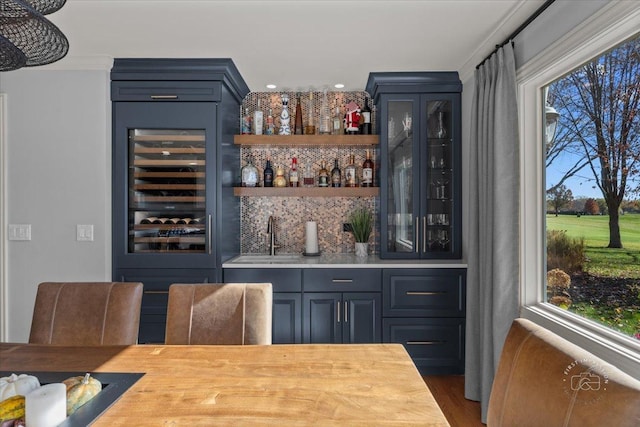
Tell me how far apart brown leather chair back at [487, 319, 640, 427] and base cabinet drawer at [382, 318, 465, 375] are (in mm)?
1995

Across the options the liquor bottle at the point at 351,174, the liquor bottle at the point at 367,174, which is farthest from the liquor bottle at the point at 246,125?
the liquor bottle at the point at 367,174

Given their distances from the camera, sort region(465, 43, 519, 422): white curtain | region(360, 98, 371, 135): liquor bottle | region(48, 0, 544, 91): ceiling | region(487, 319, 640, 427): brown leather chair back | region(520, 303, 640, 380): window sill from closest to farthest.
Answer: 1. region(487, 319, 640, 427): brown leather chair back
2. region(520, 303, 640, 380): window sill
3. region(48, 0, 544, 91): ceiling
4. region(465, 43, 519, 422): white curtain
5. region(360, 98, 371, 135): liquor bottle

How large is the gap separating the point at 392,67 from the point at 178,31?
159 cm

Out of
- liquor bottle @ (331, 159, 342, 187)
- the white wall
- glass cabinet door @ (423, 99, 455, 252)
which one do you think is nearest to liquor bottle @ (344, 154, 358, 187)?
liquor bottle @ (331, 159, 342, 187)

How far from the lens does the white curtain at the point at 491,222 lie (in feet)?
7.65

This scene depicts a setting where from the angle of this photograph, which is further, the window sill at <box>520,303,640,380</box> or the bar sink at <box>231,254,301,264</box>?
the bar sink at <box>231,254,301,264</box>

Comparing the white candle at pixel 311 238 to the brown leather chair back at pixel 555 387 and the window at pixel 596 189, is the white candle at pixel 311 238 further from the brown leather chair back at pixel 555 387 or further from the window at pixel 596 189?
the brown leather chair back at pixel 555 387

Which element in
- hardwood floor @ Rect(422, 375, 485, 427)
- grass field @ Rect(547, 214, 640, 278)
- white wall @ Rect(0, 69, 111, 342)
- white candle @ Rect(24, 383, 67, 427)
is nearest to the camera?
white candle @ Rect(24, 383, 67, 427)

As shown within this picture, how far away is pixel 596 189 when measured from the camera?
188 centimetres

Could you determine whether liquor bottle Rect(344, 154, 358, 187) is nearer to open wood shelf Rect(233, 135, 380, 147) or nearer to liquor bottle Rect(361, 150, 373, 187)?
liquor bottle Rect(361, 150, 373, 187)

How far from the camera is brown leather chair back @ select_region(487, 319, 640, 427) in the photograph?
2.21 ft

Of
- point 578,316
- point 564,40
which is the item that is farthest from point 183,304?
point 564,40

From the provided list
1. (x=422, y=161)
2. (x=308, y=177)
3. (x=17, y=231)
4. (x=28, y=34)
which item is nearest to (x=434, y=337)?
(x=422, y=161)

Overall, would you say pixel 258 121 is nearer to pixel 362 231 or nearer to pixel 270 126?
pixel 270 126
